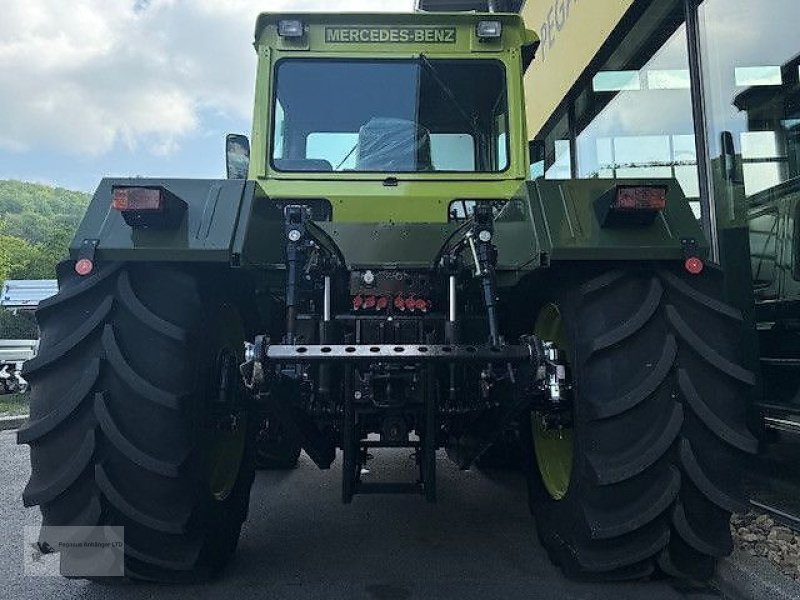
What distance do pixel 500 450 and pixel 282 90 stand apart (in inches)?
117

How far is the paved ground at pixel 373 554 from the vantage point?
3.11 metres

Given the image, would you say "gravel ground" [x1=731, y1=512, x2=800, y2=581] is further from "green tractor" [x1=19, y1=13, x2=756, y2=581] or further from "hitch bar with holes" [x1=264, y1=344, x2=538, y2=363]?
"hitch bar with holes" [x1=264, y1=344, x2=538, y2=363]

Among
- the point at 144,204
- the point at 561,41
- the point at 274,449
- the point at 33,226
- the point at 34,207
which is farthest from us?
the point at 34,207

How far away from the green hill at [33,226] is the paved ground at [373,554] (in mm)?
41924

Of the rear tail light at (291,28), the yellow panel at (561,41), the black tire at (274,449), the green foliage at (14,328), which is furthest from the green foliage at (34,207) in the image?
the rear tail light at (291,28)

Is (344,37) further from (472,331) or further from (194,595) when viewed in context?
(194,595)

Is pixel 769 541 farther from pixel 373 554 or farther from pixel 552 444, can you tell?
pixel 373 554

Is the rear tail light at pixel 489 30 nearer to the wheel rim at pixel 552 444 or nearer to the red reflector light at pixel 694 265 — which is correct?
the wheel rim at pixel 552 444

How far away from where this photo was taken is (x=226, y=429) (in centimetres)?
327

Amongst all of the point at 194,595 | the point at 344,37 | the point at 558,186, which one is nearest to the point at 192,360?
the point at 194,595

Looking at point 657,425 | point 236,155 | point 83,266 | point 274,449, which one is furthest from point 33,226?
point 657,425

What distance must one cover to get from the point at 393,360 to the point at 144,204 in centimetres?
111

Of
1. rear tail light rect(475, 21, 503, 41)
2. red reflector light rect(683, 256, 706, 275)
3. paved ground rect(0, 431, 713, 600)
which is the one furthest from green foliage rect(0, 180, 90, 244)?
red reflector light rect(683, 256, 706, 275)

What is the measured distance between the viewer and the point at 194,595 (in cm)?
308
